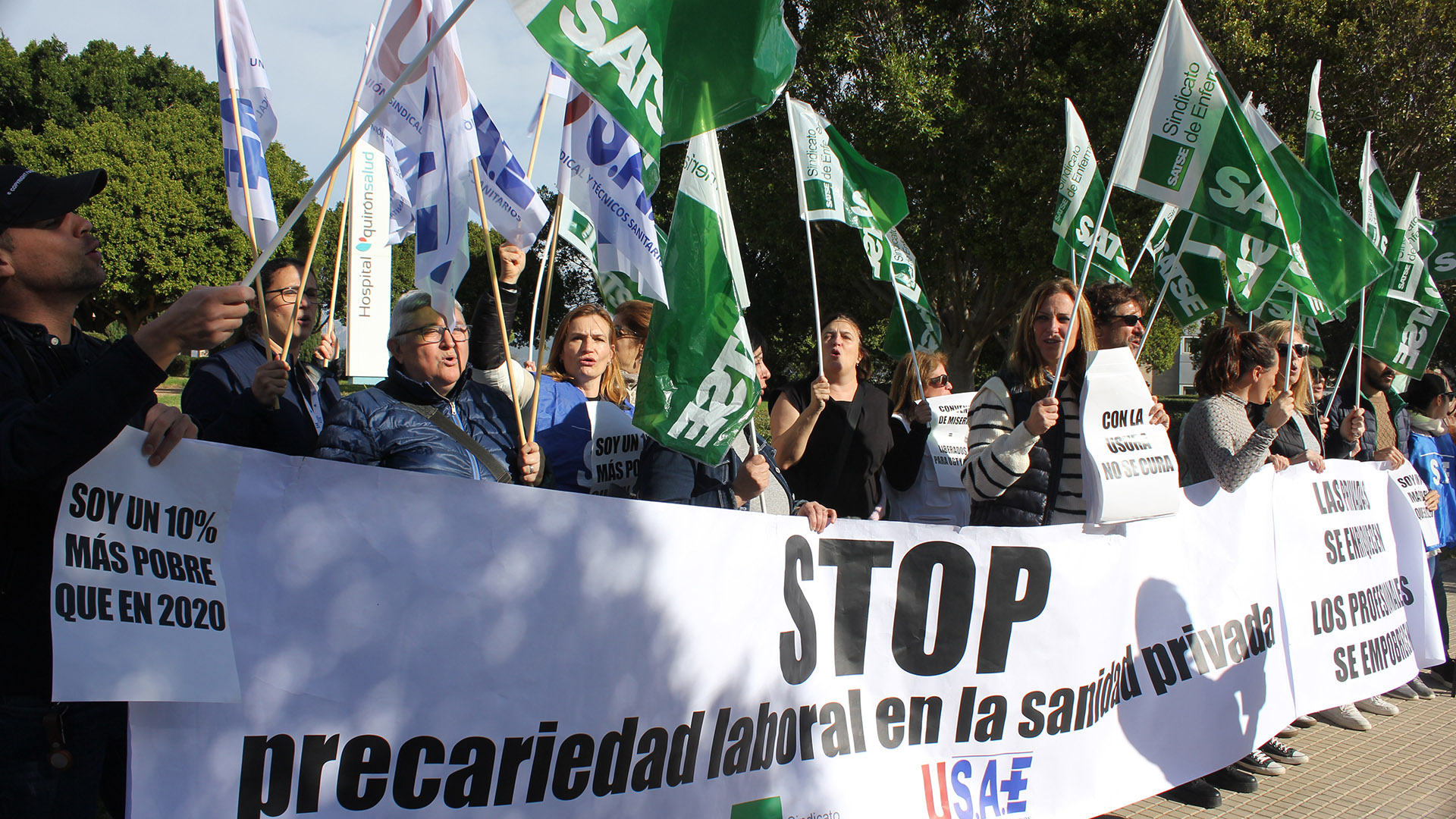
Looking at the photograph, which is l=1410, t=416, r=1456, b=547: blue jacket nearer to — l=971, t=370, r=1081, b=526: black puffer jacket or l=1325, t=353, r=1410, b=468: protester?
l=1325, t=353, r=1410, b=468: protester

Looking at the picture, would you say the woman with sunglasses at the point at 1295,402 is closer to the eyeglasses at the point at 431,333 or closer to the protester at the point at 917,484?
the protester at the point at 917,484

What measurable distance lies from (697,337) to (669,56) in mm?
830

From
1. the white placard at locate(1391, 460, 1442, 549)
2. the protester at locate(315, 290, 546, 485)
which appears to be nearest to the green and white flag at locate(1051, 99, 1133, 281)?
the white placard at locate(1391, 460, 1442, 549)

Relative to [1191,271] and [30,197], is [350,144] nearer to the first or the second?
[30,197]

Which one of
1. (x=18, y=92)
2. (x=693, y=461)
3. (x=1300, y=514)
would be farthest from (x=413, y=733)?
(x=18, y=92)

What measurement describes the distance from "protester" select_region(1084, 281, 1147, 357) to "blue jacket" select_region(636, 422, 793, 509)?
1.80 m

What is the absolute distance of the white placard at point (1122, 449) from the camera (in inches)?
142

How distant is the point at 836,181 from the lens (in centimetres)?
543

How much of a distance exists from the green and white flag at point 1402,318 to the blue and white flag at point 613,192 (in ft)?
15.9

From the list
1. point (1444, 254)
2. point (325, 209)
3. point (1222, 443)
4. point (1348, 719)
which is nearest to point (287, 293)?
point (325, 209)

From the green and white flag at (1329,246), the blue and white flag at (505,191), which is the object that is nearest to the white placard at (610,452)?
the blue and white flag at (505,191)

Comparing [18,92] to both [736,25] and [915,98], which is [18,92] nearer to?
[915,98]

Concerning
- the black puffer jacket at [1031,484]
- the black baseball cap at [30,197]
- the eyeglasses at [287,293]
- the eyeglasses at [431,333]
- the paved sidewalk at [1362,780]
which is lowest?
the paved sidewalk at [1362,780]

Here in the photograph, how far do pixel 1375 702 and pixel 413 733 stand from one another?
542 centimetres
